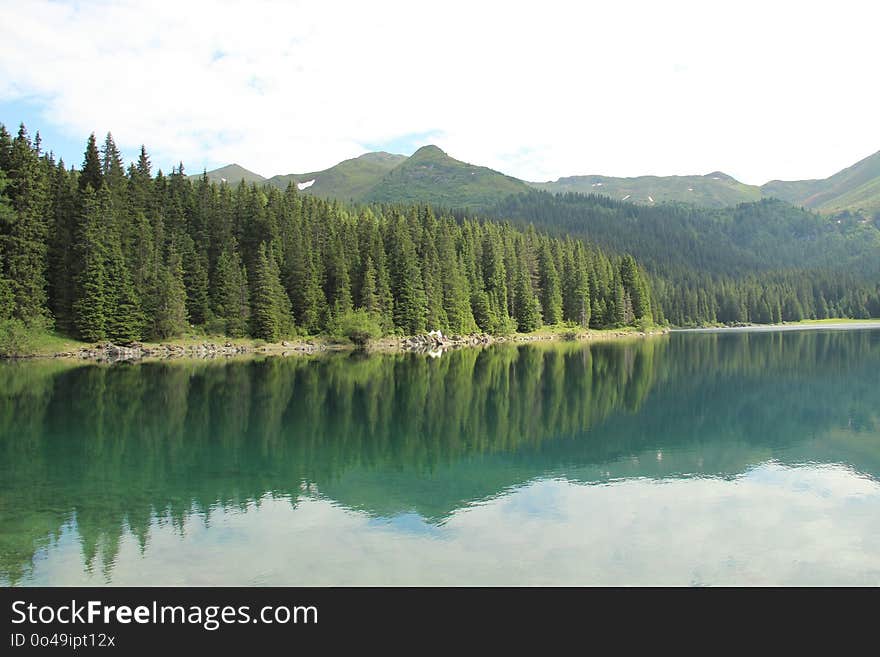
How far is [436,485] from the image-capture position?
853 inches

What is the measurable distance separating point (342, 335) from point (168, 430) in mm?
67378

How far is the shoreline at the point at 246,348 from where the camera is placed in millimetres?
74375

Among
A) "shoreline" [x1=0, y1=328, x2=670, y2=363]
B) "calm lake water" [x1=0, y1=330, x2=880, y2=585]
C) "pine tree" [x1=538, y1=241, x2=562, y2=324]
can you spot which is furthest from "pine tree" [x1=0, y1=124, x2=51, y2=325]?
"pine tree" [x1=538, y1=241, x2=562, y2=324]

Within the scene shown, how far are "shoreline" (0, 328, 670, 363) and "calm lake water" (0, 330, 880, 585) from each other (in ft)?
94.6

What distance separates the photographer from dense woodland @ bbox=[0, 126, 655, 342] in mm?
76625

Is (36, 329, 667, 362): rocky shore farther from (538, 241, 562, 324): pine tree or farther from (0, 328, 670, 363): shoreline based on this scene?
(538, 241, 562, 324): pine tree

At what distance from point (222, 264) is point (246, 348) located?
13810 millimetres

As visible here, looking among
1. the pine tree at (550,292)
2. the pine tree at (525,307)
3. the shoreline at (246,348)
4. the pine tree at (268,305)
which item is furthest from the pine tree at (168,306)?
the pine tree at (550,292)

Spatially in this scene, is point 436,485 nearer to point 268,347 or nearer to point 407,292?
point 268,347

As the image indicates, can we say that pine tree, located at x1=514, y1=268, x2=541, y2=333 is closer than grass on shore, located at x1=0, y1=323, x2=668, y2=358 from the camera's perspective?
No

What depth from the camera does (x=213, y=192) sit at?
105 m

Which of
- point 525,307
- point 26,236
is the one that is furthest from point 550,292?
point 26,236

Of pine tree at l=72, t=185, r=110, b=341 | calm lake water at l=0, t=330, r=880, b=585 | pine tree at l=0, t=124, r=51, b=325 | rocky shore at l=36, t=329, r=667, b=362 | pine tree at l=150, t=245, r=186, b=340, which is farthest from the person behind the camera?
pine tree at l=150, t=245, r=186, b=340
